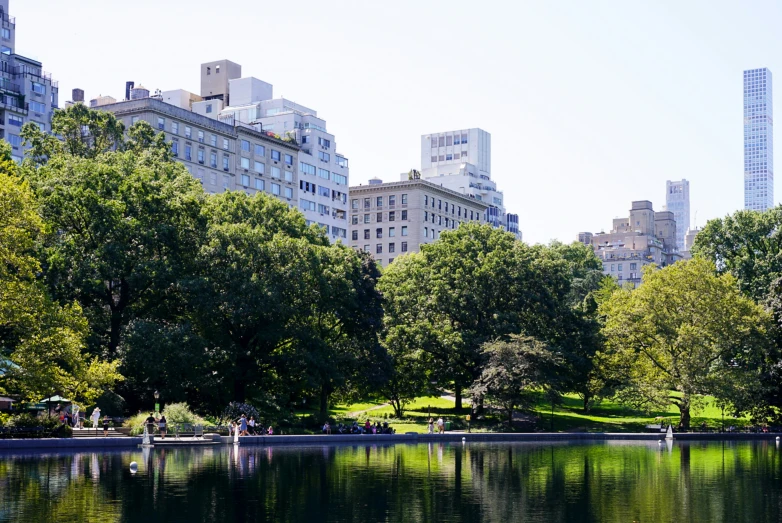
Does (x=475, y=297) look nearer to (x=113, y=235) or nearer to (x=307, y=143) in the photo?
(x=113, y=235)

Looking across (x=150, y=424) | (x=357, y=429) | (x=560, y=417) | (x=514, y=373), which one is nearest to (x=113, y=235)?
(x=150, y=424)

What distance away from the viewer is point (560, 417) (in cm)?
9794

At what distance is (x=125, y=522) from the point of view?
31.3 m

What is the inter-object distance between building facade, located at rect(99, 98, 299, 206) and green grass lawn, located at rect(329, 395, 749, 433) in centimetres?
3414

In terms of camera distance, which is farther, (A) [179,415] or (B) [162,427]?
(A) [179,415]

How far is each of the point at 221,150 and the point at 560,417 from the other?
6186 cm

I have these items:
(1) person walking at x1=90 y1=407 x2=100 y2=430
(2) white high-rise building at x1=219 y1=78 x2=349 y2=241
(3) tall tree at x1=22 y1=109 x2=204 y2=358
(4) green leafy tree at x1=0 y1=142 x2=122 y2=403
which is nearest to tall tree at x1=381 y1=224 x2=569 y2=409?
(3) tall tree at x1=22 y1=109 x2=204 y2=358

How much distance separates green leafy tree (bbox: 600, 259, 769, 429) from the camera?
88812 mm

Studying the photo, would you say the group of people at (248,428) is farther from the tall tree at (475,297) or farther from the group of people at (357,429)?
the tall tree at (475,297)

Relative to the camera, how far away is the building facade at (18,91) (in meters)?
129

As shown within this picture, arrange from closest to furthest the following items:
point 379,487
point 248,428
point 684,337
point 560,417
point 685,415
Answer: point 379,487, point 248,428, point 684,337, point 685,415, point 560,417

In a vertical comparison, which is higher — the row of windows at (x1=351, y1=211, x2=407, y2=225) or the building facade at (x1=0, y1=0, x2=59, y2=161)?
the building facade at (x1=0, y1=0, x2=59, y2=161)

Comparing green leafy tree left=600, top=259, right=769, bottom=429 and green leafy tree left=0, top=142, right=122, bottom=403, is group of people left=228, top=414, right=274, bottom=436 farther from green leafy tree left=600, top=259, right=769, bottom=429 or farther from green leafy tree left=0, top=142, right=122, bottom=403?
green leafy tree left=600, top=259, right=769, bottom=429

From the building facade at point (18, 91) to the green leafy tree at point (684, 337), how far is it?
79.3m
